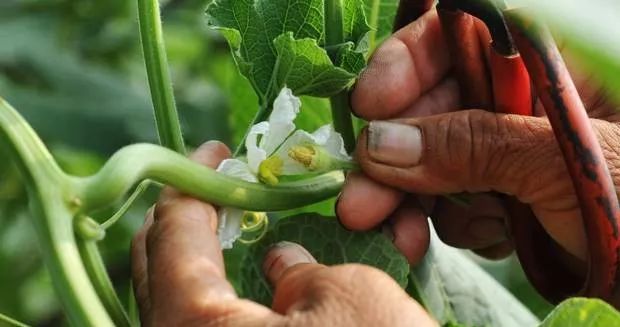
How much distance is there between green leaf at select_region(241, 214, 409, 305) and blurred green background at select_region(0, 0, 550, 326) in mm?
730

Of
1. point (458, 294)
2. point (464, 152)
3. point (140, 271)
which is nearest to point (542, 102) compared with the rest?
point (464, 152)

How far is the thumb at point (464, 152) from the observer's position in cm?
98

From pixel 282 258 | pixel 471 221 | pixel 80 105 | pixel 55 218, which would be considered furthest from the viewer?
pixel 80 105

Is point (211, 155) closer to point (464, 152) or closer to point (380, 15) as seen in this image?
point (464, 152)

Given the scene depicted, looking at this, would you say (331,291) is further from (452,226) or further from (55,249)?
(452,226)

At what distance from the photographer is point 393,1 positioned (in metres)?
1.32

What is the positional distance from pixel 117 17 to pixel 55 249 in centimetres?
161

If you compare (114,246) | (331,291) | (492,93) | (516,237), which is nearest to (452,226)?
(516,237)

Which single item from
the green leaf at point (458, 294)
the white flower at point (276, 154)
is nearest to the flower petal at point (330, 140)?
the white flower at point (276, 154)

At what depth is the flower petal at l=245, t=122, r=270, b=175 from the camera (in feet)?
2.89

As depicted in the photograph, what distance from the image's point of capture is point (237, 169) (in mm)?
888

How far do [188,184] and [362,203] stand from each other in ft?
0.74

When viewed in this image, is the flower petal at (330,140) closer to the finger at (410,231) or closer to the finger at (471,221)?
the finger at (410,231)

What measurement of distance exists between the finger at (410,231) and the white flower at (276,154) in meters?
0.14
